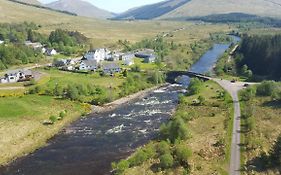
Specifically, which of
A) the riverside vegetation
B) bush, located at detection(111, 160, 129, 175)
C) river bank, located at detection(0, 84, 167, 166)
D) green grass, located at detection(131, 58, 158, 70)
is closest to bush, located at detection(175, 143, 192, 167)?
bush, located at detection(111, 160, 129, 175)

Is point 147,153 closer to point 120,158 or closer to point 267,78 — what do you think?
point 120,158

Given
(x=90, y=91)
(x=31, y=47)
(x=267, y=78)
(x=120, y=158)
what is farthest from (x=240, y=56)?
(x=120, y=158)

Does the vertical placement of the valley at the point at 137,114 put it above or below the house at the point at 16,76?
below

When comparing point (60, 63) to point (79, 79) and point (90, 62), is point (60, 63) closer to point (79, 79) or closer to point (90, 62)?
point (90, 62)

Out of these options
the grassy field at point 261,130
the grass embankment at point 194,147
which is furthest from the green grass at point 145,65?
the grassy field at point 261,130

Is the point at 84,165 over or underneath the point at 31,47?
underneath

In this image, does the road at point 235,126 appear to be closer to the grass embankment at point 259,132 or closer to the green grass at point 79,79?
the grass embankment at point 259,132
